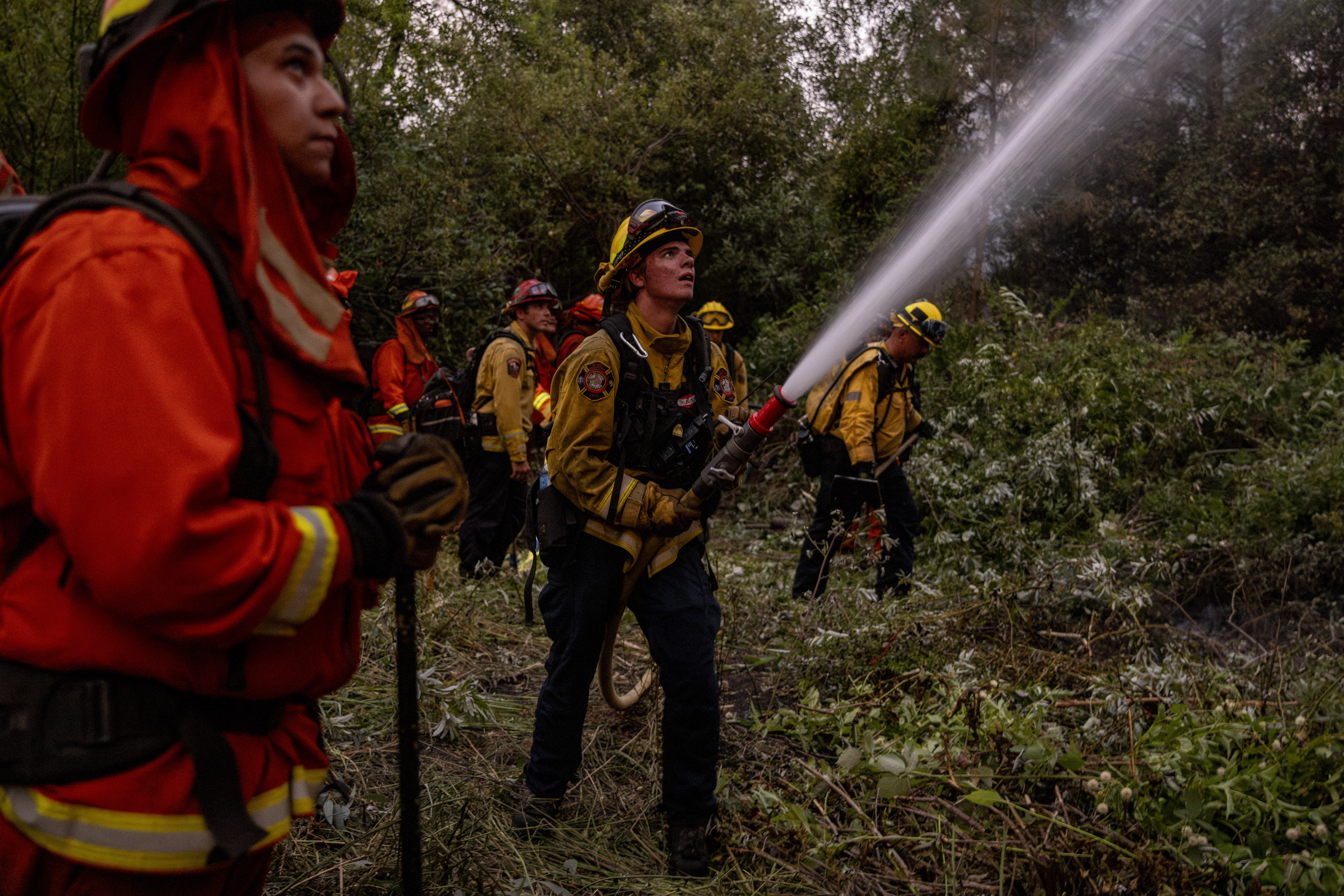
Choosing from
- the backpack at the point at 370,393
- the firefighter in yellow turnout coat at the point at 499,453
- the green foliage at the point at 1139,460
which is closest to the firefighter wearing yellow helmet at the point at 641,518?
Result: the green foliage at the point at 1139,460

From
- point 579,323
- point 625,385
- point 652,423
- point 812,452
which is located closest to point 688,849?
point 652,423

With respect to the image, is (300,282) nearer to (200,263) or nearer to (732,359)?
(200,263)

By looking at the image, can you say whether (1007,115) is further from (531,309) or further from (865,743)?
(865,743)

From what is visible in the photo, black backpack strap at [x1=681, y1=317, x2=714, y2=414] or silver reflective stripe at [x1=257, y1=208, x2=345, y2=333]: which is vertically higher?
silver reflective stripe at [x1=257, y1=208, x2=345, y2=333]

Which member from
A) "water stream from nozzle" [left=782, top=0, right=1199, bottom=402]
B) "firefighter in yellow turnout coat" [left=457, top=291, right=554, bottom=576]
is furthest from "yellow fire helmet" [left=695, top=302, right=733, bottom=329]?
"firefighter in yellow turnout coat" [left=457, top=291, right=554, bottom=576]

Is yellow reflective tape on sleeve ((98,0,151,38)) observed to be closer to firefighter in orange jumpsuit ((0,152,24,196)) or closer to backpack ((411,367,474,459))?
firefighter in orange jumpsuit ((0,152,24,196))

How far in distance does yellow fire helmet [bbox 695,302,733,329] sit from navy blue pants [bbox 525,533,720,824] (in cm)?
534

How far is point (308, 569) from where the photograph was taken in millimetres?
1395

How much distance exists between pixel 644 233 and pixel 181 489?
8.09ft

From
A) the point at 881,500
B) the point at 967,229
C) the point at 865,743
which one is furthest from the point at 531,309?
the point at 967,229

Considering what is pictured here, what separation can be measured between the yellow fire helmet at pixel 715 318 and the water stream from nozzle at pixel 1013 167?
31.1 inches

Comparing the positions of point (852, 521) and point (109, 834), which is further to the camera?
point (852, 521)

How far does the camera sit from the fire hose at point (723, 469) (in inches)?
120

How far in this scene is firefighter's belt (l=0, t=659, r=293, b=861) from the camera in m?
1.31
